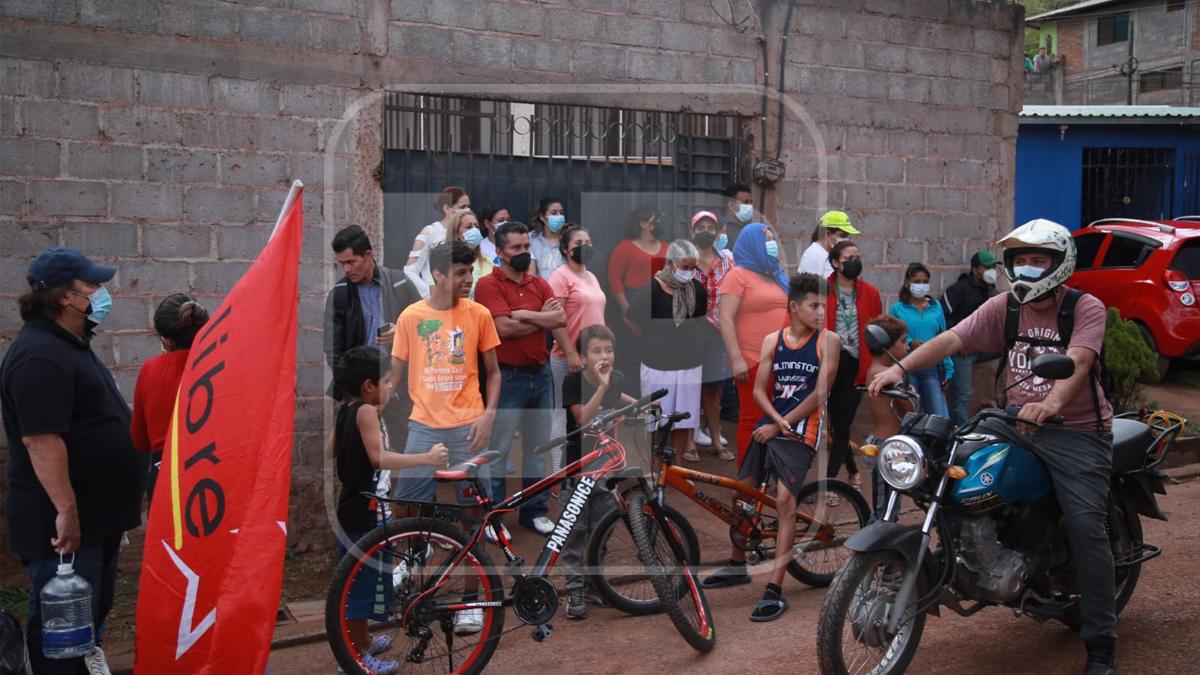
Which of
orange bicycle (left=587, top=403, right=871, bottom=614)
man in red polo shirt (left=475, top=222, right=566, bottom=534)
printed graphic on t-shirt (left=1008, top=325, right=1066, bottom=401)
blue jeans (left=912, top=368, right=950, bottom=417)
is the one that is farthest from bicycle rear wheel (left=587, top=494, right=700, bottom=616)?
Result: blue jeans (left=912, top=368, right=950, bottom=417)

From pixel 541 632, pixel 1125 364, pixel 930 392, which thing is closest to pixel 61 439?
pixel 541 632

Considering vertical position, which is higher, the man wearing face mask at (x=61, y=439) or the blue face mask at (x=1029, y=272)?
the blue face mask at (x=1029, y=272)

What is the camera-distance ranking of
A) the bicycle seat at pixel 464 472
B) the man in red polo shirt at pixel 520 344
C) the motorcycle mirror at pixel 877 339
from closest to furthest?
the motorcycle mirror at pixel 877 339, the bicycle seat at pixel 464 472, the man in red polo shirt at pixel 520 344

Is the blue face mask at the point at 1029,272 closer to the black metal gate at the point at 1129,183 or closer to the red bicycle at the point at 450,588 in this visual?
the red bicycle at the point at 450,588

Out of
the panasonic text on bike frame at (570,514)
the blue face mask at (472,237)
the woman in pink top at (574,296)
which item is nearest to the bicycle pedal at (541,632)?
the panasonic text on bike frame at (570,514)

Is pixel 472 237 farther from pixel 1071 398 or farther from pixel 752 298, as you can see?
pixel 1071 398

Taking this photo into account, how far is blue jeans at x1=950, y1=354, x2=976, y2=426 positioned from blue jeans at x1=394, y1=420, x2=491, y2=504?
4.83 m

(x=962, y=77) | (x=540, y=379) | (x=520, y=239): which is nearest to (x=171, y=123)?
(x=520, y=239)

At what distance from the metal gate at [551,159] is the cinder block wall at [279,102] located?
0.24m

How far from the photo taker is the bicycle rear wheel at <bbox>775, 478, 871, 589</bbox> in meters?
Result: 6.46

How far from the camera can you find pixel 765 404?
6.33 meters

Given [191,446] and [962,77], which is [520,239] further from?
[962,77]

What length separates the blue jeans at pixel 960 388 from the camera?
9.62 metres

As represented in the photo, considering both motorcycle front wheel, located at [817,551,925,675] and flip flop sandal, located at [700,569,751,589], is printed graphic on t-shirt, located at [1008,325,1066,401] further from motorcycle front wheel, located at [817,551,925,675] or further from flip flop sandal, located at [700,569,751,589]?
flip flop sandal, located at [700,569,751,589]
